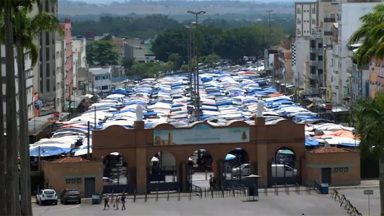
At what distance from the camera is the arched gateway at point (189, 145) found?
6769 cm

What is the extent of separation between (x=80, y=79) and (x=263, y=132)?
94204mm

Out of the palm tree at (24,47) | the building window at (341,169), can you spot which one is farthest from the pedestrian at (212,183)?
the palm tree at (24,47)

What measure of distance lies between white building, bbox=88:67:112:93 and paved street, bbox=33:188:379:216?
103 m

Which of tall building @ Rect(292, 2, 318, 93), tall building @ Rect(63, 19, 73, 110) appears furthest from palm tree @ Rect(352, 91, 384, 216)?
tall building @ Rect(292, 2, 318, 93)

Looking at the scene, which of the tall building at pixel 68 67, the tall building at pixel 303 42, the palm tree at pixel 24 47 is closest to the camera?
the palm tree at pixel 24 47

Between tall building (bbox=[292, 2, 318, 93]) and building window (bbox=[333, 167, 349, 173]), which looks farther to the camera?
tall building (bbox=[292, 2, 318, 93])

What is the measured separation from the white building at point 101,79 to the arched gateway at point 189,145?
325 feet

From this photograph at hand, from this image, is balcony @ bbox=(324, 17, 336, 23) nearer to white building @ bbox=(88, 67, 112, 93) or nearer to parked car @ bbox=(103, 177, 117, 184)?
white building @ bbox=(88, 67, 112, 93)

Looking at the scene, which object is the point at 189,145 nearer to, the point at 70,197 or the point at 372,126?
the point at 70,197

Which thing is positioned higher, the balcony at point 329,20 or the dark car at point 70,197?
the balcony at point 329,20

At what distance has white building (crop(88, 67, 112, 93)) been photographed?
169488 millimetres

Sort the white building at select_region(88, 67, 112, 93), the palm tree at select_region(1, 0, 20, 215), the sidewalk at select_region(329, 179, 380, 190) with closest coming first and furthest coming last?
the palm tree at select_region(1, 0, 20, 215), the sidewalk at select_region(329, 179, 380, 190), the white building at select_region(88, 67, 112, 93)

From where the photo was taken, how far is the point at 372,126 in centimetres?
5347

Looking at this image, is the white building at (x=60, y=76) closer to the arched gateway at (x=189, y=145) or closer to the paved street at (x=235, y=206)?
the arched gateway at (x=189, y=145)
